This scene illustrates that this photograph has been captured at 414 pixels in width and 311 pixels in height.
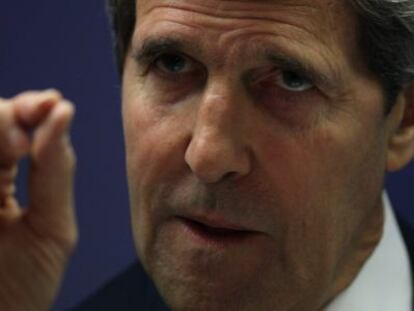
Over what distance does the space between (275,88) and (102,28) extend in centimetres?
70

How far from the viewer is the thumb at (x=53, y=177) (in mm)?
813

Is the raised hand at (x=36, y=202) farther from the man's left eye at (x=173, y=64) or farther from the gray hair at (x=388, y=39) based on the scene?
the gray hair at (x=388, y=39)

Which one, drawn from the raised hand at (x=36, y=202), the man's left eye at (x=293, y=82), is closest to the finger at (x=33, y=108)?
the raised hand at (x=36, y=202)

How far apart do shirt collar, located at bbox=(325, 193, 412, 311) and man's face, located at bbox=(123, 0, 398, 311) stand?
0.14 metres

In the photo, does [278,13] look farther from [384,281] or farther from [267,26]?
[384,281]

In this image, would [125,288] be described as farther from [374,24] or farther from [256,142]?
[374,24]

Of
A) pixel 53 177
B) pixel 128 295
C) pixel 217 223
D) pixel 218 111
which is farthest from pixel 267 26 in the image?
pixel 128 295

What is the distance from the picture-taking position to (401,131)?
4.39 feet

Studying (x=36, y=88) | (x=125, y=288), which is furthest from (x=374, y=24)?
(x=36, y=88)

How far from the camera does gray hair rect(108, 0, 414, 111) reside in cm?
119

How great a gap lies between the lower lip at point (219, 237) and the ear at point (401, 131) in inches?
11.7

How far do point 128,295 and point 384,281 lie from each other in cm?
46

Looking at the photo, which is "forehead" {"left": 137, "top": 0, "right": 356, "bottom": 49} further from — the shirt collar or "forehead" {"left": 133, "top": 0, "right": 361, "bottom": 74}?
the shirt collar

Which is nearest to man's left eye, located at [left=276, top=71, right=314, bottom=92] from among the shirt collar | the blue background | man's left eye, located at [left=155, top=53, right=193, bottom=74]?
man's left eye, located at [left=155, top=53, right=193, bottom=74]
